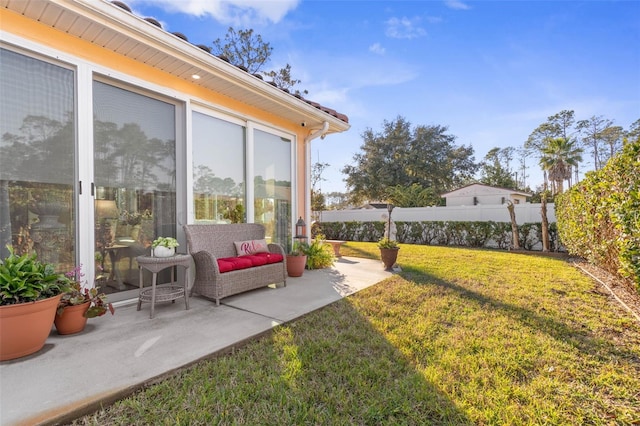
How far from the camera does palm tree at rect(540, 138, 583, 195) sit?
58.9 feet

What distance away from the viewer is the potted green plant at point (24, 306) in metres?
2.22

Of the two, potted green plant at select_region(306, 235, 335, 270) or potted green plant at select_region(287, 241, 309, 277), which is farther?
potted green plant at select_region(306, 235, 335, 270)

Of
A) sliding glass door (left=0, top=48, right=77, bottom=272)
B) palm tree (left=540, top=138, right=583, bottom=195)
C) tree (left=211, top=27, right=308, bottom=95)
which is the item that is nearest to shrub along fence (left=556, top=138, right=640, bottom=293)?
sliding glass door (left=0, top=48, right=77, bottom=272)

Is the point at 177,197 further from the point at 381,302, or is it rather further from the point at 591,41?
the point at 591,41

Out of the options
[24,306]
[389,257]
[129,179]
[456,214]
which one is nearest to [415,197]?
[456,214]

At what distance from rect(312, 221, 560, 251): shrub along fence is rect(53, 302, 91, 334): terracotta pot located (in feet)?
26.0

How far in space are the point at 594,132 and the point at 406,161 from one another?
71.6ft

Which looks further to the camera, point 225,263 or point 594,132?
point 594,132

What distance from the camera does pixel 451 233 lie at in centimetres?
1135

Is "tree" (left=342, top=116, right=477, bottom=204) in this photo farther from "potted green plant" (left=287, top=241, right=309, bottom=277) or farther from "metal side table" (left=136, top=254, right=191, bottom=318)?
"metal side table" (left=136, top=254, right=191, bottom=318)

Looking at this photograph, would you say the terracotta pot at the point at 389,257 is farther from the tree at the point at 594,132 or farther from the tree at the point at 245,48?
the tree at the point at 594,132

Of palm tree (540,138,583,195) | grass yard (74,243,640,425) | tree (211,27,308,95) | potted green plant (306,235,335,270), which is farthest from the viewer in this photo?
palm tree (540,138,583,195)

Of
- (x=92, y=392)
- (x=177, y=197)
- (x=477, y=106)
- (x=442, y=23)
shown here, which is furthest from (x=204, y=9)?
(x=477, y=106)

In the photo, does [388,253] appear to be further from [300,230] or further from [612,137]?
[612,137]
